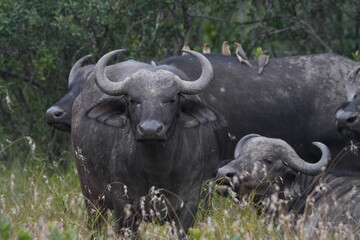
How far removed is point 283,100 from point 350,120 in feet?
4.04

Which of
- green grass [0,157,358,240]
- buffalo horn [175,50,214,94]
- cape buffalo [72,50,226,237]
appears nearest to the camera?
green grass [0,157,358,240]

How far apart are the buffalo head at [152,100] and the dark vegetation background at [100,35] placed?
2.94 meters

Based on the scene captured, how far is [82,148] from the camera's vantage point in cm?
750

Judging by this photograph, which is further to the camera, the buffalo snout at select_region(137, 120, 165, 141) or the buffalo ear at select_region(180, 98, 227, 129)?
the buffalo ear at select_region(180, 98, 227, 129)

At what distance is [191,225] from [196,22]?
562 centimetres

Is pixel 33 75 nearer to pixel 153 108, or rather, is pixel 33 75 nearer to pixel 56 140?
pixel 56 140

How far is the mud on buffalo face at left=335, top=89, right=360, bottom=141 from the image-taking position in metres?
7.54

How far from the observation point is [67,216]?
7402 mm

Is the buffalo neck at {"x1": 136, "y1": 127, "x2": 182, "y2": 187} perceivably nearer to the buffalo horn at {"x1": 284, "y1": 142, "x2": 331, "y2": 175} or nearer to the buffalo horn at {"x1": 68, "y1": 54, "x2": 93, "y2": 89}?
the buffalo horn at {"x1": 284, "y1": 142, "x2": 331, "y2": 175}

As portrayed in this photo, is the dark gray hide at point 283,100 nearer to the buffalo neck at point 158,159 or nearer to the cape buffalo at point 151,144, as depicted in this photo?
the cape buffalo at point 151,144

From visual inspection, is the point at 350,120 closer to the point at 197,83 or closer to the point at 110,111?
the point at 197,83

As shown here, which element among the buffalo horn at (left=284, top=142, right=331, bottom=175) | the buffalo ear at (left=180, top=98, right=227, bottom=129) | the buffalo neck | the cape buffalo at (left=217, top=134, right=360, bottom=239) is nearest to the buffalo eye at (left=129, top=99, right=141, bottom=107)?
the buffalo neck

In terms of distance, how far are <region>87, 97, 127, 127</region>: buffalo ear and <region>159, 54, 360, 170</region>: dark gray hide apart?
149 cm

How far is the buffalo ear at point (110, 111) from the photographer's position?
696 cm
